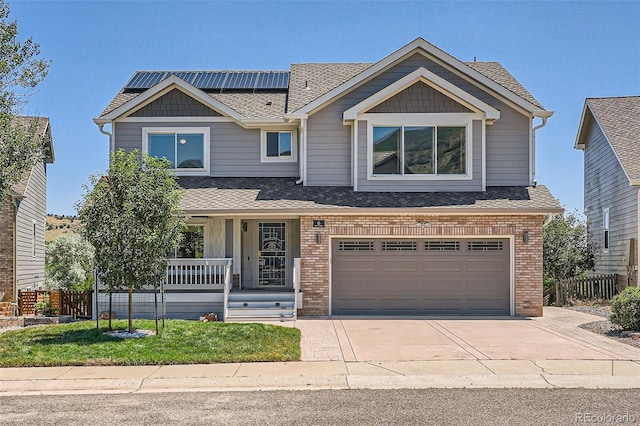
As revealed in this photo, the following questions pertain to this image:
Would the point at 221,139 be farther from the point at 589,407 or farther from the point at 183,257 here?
the point at 589,407

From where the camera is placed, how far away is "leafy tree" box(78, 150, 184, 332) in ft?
42.5

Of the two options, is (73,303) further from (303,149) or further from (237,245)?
(303,149)

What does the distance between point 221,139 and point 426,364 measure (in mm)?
11514

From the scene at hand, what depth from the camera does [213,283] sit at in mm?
17766

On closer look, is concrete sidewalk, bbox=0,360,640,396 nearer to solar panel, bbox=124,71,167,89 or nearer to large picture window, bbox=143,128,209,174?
large picture window, bbox=143,128,209,174

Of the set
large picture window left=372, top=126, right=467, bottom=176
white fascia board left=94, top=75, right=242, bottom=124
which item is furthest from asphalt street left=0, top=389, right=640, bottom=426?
white fascia board left=94, top=75, right=242, bottom=124

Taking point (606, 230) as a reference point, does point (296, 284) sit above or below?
below

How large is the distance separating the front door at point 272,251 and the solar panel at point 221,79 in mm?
5881

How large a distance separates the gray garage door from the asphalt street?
860cm

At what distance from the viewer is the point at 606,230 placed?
976 inches

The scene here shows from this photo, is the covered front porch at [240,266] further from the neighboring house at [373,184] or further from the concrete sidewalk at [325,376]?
the concrete sidewalk at [325,376]

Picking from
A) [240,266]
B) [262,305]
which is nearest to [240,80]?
[240,266]

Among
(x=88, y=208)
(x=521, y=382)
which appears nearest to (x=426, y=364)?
(x=521, y=382)

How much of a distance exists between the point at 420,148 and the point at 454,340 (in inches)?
274
